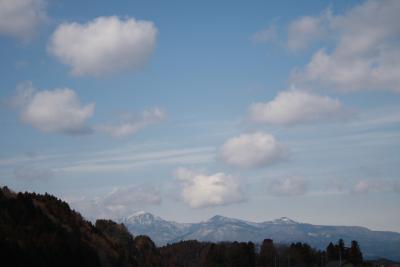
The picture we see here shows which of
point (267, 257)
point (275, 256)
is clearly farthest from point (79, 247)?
point (275, 256)

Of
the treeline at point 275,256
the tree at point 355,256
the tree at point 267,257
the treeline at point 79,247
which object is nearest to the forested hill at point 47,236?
the treeline at point 79,247

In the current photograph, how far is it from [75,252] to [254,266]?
9757cm

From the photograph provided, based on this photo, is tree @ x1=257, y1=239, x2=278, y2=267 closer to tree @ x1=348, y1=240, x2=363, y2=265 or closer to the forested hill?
tree @ x1=348, y1=240, x2=363, y2=265

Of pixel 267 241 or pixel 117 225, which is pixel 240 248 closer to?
pixel 267 241

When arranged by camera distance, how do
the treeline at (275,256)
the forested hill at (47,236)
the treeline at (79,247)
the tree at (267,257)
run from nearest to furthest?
1. the forested hill at (47,236)
2. the treeline at (79,247)
3. the treeline at (275,256)
4. the tree at (267,257)

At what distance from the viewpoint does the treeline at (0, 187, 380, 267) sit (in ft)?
273

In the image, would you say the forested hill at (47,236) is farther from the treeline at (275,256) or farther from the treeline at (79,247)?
the treeline at (275,256)

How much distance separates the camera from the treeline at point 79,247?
83062 millimetres

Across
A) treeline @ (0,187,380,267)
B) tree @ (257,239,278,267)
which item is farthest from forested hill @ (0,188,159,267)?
tree @ (257,239,278,267)

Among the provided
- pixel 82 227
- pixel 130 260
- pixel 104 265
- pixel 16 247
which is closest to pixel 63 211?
pixel 82 227

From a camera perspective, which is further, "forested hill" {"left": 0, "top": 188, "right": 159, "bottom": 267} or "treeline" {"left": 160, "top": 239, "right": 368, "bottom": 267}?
"treeline" {"left": 160, "top": 239, "right": 368, "bottom": 267}

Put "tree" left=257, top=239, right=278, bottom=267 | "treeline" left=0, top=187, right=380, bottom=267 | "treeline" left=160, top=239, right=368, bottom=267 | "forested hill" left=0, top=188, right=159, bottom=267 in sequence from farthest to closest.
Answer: "tree" left=257, top=239, right=278, bottom=267 < "treeline" left=160, top=239, right=368, bottom=267 < "treeline" left=0, top=187, right=380, bottom=267 < "forested hill" left=0, top=188, right=159, bottom=267

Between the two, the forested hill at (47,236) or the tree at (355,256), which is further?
the tree at (355,256)

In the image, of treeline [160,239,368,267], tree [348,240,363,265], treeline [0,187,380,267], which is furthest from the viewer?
treeline [160,239,368,267]
